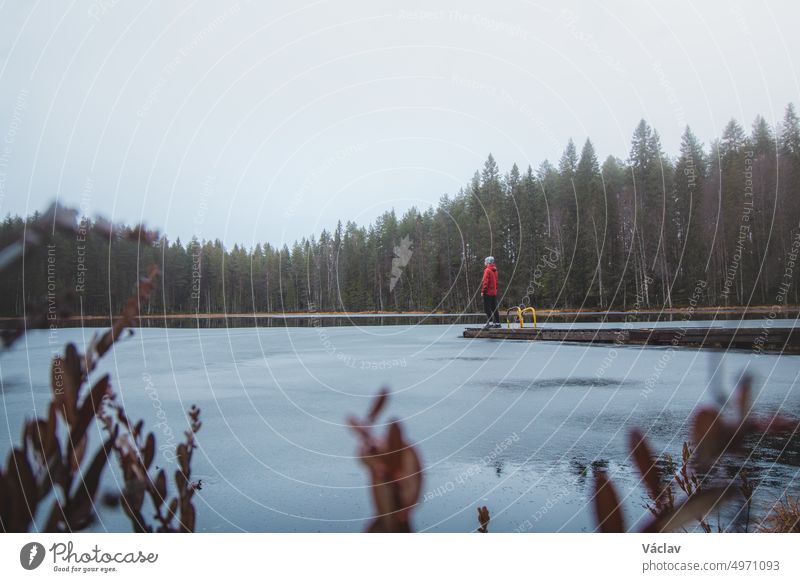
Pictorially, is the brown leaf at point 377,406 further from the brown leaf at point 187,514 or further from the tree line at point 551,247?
the tree line at point 551,247

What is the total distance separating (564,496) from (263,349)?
27.7 feet

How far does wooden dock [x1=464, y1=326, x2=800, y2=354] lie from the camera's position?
22.6 feet

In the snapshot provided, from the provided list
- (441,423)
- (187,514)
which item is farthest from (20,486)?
(441,423)

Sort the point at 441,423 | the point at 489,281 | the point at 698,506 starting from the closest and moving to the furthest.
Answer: the point at 698,506 → the point at 441,423 → the point at 489,281

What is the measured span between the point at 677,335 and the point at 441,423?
14.7 feet

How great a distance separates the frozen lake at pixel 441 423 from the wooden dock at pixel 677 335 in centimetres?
37

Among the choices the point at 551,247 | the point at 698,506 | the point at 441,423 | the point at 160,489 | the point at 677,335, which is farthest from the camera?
the point at 551,247

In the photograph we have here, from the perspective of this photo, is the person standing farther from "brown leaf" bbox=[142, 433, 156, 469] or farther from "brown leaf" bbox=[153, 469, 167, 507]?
"brown leaf" bbox=[142, 433, 156, 469]

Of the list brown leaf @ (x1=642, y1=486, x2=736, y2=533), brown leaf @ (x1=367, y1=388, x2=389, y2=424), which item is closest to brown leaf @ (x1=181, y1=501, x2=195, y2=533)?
brown leaf @ (x1=367, y1=388, x2=389, y2=424)

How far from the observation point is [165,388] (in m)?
5.11

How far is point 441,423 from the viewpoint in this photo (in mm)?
3463

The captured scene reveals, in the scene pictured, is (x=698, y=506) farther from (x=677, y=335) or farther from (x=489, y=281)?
(x=489, y=281)

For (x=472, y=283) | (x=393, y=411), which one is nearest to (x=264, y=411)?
(x=393, y=411)

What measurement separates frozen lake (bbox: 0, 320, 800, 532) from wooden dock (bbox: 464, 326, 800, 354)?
0.37m
